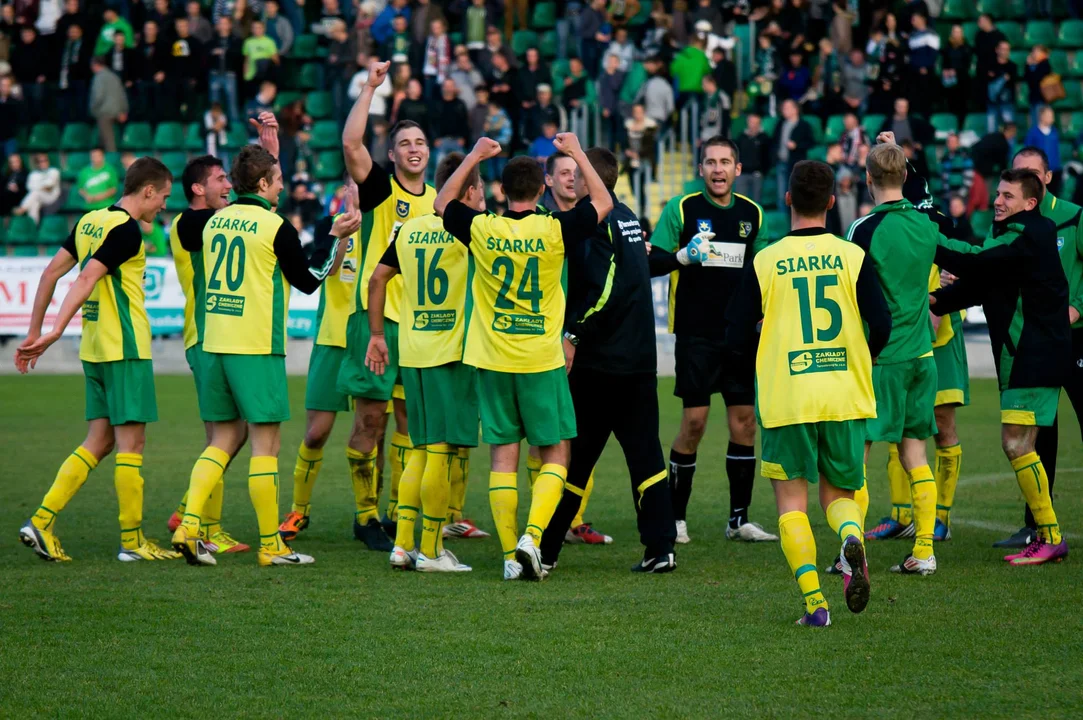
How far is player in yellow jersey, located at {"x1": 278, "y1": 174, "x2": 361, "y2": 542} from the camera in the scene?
822 cm

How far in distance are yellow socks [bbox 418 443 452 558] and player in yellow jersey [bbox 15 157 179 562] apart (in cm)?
152

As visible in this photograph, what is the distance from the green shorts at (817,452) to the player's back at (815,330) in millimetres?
67

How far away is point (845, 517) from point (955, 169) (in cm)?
1564

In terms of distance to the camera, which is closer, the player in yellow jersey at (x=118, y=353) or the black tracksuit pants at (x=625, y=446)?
the black tracksuit pants at (x=625, y=446)

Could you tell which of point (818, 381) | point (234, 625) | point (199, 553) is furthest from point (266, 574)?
point (818, 381)

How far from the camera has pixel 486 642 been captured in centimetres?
548

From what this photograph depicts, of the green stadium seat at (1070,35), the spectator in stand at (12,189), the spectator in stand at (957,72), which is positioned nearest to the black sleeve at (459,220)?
the spectator in stand at (957,72)

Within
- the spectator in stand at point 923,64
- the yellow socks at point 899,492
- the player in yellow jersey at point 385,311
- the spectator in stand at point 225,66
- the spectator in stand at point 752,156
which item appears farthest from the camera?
the spectator in stand at point 225,66

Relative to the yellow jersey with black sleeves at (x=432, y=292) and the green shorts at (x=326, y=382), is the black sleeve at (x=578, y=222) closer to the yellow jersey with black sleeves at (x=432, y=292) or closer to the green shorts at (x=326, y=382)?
the yellow jersey with black sleeves at (x=432, y=292)

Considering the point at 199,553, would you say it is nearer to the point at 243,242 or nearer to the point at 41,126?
the point at 243,242

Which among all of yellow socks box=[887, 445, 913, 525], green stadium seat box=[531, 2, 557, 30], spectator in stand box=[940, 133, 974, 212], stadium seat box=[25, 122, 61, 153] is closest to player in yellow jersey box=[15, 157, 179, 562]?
yellow socks box=[887, 445, 913, 525]

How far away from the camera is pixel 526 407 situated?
682 centimetres

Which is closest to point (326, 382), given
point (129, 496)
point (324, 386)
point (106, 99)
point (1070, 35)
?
point (324, 386)

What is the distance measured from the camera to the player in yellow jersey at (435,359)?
704cm
